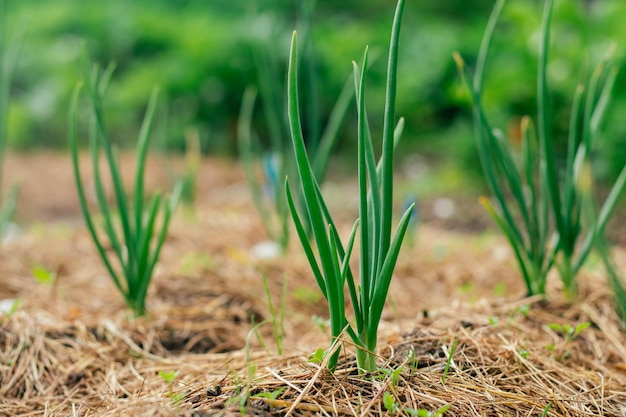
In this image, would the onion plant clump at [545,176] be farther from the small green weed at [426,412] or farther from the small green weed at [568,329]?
the small green weed at [426,412]

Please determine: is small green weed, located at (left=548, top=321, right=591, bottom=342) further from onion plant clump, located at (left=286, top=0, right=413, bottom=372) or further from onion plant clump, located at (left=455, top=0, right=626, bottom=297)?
onion plant clump, located at (left=286, top=0, right=413, bottom=372)

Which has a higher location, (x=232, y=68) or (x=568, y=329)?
(x=568, y=329)

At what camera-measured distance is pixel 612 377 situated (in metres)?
1.08

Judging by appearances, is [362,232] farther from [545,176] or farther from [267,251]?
[267,251]

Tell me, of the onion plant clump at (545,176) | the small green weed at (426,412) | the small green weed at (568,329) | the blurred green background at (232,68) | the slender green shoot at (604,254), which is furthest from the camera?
the blurred green background at (232,68)

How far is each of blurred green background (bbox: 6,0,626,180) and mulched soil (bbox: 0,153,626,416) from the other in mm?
1740

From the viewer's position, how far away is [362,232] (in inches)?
36.0

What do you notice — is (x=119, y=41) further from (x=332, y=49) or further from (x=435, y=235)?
(x=435, y=235)

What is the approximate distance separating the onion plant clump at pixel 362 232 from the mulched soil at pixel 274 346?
0.06m

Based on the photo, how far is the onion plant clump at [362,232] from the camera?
0.86 metres

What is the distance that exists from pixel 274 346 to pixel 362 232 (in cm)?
49

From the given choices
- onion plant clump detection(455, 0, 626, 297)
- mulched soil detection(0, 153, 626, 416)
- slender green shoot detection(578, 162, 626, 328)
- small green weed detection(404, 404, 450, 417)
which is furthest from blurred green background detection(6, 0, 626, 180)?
small green weed detection(404, 404, 450, 417)

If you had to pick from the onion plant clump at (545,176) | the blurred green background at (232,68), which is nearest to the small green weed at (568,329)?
the onion plant clump at (545,176)

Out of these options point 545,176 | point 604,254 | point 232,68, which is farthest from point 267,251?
point 232,68
